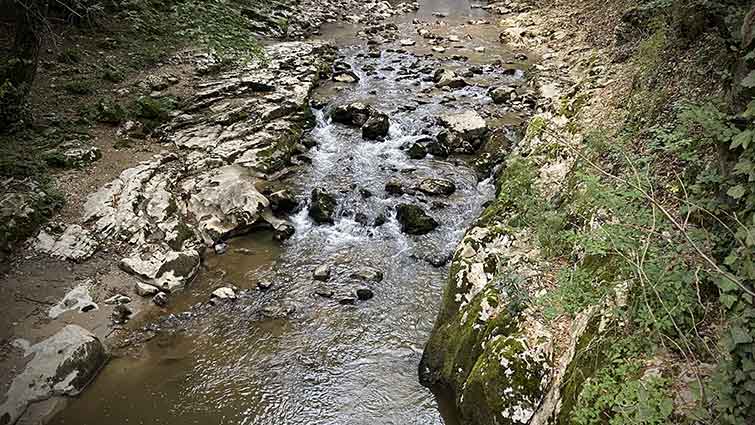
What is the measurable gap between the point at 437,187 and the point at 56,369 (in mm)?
6836

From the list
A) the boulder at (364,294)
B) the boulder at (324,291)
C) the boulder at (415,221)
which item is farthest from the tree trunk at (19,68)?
the boulder at (415,221)

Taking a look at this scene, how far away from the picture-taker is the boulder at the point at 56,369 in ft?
19.0

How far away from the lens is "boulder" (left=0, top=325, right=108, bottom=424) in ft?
19.0

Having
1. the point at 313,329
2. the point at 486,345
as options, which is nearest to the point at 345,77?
the point at 313,329

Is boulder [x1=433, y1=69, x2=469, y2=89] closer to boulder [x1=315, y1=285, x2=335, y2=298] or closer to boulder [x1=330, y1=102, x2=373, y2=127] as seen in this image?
boulder [x1=330, y1=102, x2=373, y2=127]

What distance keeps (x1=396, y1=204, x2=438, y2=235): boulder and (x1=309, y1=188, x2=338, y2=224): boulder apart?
139cm

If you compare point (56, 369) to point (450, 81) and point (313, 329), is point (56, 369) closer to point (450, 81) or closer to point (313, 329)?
point (313, 329)

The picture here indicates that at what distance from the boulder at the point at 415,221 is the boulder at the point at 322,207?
1390mm

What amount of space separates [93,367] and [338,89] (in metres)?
10.1

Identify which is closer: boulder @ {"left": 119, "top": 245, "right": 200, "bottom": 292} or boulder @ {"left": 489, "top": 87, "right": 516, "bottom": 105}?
boulder @ {"left": 119, "top": 245, "right": 200, "bottom": 292}

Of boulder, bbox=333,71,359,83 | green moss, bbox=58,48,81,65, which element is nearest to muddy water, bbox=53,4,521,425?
boulder, bbox=333,71,359,83

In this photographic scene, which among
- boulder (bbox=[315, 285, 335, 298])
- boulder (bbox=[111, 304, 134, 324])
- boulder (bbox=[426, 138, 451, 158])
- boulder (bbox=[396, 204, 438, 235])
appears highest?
boulder (bbox=[426, 138, 451, 158])

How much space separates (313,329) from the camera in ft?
23.7

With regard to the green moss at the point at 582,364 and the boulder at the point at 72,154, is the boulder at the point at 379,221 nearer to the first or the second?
the boulder at the point at 72,154
